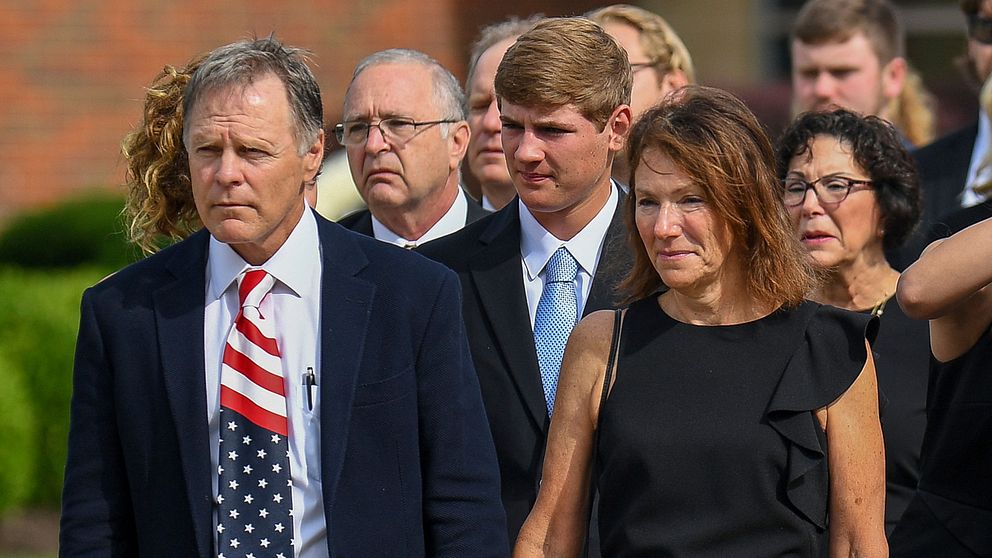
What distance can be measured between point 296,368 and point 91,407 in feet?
1.52

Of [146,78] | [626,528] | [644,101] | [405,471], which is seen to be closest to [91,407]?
[405,471]

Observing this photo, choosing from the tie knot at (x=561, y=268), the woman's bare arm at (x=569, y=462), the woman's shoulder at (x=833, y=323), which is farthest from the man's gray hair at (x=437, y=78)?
the woman's shoulder at (x=833, y=323)

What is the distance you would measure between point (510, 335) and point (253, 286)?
34.0 inches

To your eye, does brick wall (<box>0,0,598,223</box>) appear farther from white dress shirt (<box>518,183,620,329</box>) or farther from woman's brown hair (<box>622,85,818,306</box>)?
woman's brown hair (<box>622,85,818,306</box>)

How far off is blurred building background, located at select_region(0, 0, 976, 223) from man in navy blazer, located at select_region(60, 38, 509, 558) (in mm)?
8169

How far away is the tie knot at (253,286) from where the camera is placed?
11.3ft

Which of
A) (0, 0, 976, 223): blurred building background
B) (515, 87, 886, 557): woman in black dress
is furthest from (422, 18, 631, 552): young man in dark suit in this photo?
(0, 0, 976, 223): blurred building background

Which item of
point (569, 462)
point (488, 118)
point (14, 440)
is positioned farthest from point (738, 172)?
point (14, 440)

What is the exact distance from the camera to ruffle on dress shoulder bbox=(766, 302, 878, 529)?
336cm

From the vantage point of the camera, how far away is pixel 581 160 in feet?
13.4

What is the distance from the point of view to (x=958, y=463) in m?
3.84

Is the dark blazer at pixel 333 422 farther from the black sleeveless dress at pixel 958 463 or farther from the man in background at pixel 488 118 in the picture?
the man in background at pixel 488 118

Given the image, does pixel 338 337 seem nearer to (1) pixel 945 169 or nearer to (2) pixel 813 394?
(2) pixel 813 394

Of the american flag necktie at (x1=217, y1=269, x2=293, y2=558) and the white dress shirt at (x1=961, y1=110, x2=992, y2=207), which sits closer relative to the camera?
the american flag necktie at (x1=217, y1=269, x2=293, y2=558)
